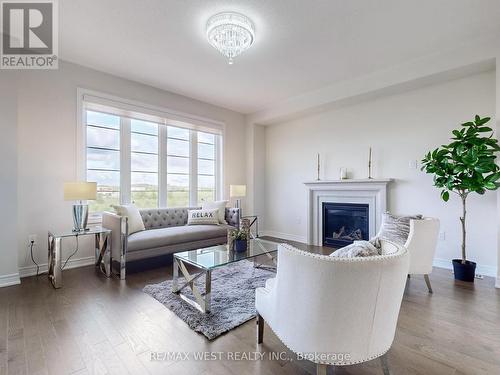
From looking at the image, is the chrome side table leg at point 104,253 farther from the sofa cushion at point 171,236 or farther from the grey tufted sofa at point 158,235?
the sofa cushion at point 171,236

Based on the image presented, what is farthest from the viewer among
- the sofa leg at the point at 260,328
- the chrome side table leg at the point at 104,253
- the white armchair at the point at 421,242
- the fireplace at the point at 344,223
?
the fireplace at the point at 344,223

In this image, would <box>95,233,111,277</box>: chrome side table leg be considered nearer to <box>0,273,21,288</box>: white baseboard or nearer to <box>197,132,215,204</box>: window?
<box>0,273,21,288</box>: white baseboard

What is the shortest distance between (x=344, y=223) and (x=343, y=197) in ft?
1.62

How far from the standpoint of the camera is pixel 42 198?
3285 millimetres

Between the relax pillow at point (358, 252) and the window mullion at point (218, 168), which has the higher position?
the window mullion at point (218, 168)

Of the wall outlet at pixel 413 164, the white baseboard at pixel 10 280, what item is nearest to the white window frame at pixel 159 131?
the white baseboard at pixel 10 280

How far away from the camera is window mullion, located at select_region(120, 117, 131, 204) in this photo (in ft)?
13.4

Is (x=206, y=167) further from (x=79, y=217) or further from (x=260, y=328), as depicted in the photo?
(x=260, y=328)

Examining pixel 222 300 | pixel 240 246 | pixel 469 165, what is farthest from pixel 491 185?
pixel 222 300

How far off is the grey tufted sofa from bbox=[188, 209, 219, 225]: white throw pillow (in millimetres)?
152

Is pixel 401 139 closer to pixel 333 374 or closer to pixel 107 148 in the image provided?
pixel 333 374

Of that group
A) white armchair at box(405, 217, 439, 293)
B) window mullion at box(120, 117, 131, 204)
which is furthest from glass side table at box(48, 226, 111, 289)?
white armchair at box(405, 217, 439, 293)

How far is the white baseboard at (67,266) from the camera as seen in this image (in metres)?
3.12

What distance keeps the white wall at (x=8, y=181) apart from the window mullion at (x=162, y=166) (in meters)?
1.97
